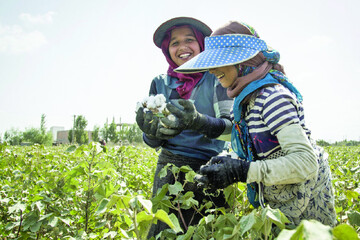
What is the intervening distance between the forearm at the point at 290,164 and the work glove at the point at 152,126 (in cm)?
61

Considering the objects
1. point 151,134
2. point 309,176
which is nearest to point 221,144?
point 151,134

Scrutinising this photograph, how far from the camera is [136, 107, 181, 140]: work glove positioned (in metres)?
1.54

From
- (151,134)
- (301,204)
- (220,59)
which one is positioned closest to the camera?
(301,204)

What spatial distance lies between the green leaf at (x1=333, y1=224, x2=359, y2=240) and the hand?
1.02 metres

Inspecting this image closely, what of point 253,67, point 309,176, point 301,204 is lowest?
point 301,204

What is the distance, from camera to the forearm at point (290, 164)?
977 millimetres

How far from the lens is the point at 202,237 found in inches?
37.1

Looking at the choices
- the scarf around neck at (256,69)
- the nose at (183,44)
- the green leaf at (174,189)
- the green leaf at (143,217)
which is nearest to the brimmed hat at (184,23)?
the nose at (183,44)

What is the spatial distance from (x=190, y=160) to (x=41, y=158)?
1387mm

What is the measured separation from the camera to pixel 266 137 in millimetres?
1113

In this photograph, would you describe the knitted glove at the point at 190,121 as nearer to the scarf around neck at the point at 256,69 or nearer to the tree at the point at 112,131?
the scarf around neck at the point at 256,69

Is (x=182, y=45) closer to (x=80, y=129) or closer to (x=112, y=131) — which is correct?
(x=112, y=131)

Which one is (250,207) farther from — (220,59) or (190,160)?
(220,59)

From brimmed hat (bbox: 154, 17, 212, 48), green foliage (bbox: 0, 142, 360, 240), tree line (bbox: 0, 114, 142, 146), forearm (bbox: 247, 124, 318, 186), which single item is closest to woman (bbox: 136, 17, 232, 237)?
brimmed hat (bbox: 154, 17, 212, 48)
